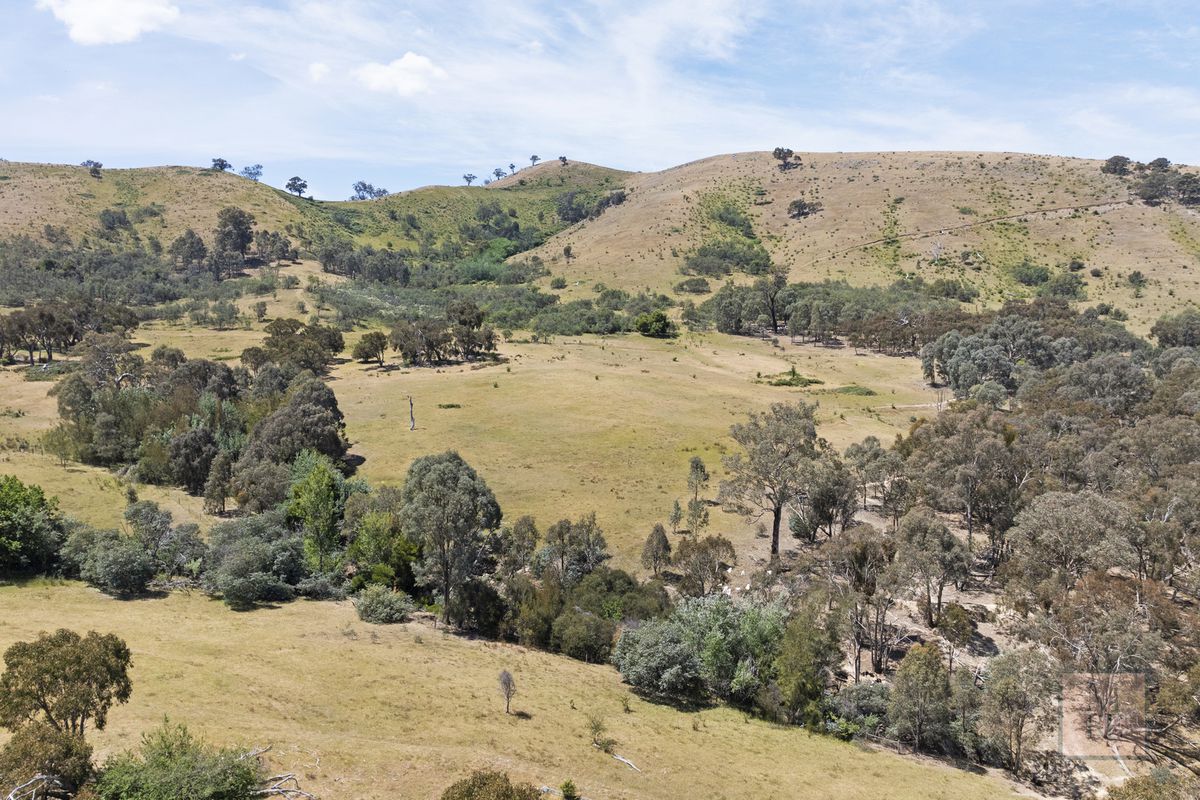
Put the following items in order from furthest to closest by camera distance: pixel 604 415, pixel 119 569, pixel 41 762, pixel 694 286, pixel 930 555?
pixel 694 286 < pixel 604 415 < pixel 930 555 < pixel 119 569 < pixel 41 762

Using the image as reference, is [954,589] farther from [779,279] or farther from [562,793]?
[779,279]

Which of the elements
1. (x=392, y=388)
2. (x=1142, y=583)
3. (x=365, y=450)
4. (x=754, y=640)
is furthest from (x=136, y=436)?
(x=1142, y=583)

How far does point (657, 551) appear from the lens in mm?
39906

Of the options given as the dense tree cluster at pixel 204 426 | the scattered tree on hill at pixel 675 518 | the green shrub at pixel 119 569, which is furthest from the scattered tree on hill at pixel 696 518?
the green shrub at pixel 119 569

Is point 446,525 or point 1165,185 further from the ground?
point 1165,185

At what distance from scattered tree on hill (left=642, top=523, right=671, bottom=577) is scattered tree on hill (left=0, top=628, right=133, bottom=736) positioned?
28.1 meters

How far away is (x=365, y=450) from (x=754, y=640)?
145 ft

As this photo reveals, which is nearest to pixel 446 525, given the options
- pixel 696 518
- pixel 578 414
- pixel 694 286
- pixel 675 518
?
pixel 675 518

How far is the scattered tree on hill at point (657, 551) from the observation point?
3988 cm

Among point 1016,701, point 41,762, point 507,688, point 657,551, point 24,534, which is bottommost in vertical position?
point 1016,701

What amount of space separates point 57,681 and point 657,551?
29.4m

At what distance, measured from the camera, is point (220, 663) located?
80.4 ft

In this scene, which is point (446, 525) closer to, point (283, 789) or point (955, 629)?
point (283, 789)

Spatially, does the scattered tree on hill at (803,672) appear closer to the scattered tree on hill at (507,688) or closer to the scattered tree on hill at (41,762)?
the scattered tree on hill at (507,688)
